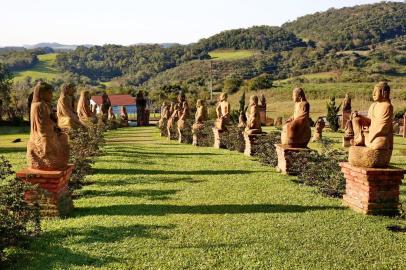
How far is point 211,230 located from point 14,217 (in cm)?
297

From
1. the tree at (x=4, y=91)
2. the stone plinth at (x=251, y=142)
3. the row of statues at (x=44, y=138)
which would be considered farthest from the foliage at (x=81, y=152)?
the tree at (x=4, y=91)

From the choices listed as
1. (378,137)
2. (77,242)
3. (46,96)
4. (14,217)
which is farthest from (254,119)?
(14,217)

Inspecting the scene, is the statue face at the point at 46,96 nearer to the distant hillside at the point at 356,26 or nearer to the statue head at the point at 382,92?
the statue head at the point at 382,92

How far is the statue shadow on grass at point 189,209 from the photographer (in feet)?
27.0

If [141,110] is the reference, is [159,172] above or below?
below

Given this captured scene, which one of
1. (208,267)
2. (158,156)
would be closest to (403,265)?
(208,267)

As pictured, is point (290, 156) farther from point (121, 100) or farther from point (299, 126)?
point (121, 100)

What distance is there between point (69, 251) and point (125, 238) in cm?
85

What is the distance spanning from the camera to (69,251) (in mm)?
6262

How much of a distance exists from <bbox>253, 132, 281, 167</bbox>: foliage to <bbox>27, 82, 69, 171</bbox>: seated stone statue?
7239 mm

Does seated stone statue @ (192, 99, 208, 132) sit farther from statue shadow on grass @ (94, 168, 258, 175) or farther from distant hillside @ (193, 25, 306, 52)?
distant hillside @ (193, 25, 306, 52)

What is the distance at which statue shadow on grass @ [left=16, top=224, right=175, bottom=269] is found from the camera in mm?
5914

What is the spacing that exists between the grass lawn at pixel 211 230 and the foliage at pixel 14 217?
0.23m

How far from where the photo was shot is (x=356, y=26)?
10381cm
